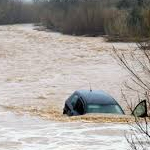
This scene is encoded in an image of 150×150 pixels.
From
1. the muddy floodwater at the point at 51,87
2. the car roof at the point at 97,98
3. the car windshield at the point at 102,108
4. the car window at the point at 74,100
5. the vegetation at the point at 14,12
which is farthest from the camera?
the vegetation at the point at 14,12

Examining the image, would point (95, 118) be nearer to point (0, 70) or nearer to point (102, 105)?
point (102, 105)

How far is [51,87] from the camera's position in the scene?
76.5 ft

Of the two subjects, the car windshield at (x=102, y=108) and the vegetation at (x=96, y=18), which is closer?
the car windshield at (x=102, y=108)

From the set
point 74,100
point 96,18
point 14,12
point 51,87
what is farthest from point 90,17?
point 74,100

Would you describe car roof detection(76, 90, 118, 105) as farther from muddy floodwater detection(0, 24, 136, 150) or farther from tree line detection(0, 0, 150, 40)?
tree line detection(0, 0, 150, 40)

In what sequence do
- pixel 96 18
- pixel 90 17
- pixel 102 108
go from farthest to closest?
pixel 90 17, pixel 96 18, pixel 102 108

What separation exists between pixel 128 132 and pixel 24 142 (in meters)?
2.03

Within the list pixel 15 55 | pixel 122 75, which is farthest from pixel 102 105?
pixel 15 55

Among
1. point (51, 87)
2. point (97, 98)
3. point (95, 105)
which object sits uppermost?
point (97, 98)

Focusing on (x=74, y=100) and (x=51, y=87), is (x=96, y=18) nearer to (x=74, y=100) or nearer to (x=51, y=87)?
(x=51, y=87)

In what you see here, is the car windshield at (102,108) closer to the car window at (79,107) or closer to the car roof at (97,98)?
the car roof at (97,98)

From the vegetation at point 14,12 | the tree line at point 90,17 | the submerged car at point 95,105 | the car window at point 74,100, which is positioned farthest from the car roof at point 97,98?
the vegetation at point 14,12

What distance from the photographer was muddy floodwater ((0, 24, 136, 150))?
9.95 m

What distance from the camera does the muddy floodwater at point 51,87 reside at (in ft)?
32.6
